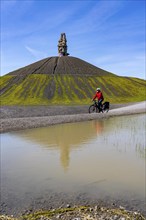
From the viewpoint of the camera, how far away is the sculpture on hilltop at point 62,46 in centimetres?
15688

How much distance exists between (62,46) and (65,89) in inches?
2176

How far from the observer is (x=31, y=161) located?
16047 millimetres

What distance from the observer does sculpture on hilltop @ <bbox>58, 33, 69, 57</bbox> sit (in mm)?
156875

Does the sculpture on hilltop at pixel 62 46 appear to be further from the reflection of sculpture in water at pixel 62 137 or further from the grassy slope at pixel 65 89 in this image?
the reflection of sculpture in water at pixel 62 137

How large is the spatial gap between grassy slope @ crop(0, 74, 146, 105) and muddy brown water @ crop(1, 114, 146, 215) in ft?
243

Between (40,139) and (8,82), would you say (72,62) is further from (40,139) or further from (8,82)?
(40,139)

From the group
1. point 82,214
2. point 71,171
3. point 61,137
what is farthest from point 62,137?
point 82,214

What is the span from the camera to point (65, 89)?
4557 inches

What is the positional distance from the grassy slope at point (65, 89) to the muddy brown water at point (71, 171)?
74.0 metres

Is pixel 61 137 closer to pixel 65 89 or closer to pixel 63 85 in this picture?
pixel 65 89

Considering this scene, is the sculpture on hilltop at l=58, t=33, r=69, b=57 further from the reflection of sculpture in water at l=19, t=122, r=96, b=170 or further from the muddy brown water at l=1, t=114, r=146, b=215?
the muddy brown water at l=1, t=114, r=146, b=215

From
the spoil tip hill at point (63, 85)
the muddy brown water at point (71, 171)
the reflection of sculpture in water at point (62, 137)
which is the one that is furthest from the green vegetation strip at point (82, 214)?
the spoil tip hill at point (63, 85)

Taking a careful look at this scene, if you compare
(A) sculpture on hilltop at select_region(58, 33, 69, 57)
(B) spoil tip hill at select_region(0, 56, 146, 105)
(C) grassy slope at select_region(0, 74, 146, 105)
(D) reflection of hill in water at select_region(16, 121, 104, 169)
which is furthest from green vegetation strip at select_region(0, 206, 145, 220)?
(A) sculpture on hilltop at select_region(58, 33, 69, 57)

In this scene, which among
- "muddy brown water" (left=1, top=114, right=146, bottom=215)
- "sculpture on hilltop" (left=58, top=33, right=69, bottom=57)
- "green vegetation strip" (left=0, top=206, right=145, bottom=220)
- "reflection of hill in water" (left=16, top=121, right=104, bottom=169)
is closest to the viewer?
"green vegetation strip" (left=0, top=206, right=145, bottom=220)
